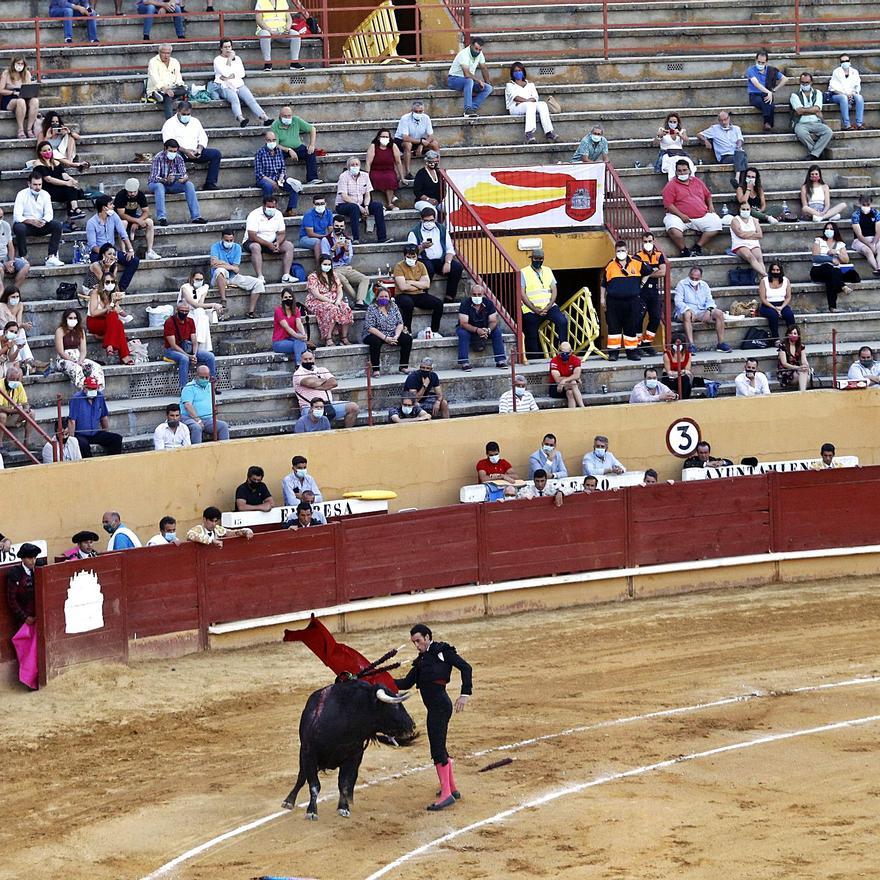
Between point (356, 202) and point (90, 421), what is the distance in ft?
18.5

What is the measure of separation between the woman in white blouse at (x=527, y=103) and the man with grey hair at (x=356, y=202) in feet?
9.77

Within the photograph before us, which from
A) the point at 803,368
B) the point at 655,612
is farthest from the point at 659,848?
the point at 803,368

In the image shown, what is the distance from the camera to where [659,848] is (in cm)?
1195

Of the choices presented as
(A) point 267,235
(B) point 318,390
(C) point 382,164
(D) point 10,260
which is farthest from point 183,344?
(C) point 382,164

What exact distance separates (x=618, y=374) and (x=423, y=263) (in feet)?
8.41

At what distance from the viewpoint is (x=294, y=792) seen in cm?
1270

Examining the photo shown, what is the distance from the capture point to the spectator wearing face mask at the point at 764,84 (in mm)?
26328

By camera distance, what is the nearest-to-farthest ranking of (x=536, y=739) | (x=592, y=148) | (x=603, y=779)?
1. (x=603, y=779)
2. (x=536, y=739)
3. (x=592, y=148)

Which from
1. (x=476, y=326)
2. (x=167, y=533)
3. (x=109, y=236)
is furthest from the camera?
(x=476, y=326)

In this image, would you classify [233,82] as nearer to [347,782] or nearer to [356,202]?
[356,202]

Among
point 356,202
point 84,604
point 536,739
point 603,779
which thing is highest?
point 356,202

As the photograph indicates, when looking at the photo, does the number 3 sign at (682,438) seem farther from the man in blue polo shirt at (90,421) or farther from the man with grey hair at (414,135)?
the man in blue polo shirt at (90,421)

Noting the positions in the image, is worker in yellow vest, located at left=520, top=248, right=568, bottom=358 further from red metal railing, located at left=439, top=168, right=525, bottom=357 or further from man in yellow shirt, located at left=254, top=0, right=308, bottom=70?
man in yellow shirt, located at left=254, top=0, right=308, bottom=70

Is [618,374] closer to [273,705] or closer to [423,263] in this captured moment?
[423,263]
